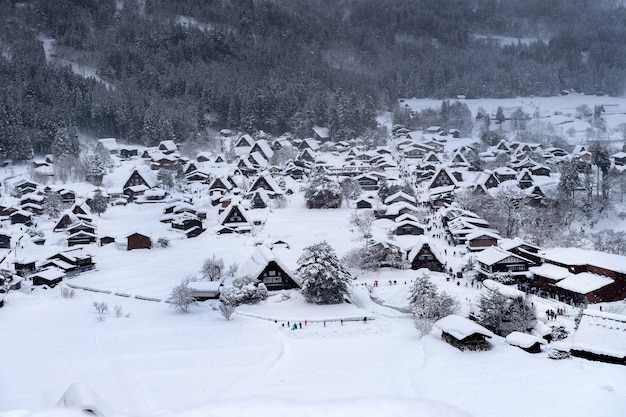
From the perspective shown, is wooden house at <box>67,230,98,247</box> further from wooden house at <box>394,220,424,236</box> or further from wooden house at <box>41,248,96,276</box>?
wooden house at <box>394,220,424,236</box>

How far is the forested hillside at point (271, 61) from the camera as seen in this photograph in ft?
214

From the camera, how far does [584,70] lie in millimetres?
103812

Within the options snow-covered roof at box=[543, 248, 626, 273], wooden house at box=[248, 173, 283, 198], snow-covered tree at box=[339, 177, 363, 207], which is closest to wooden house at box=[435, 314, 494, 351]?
snow-covered roof at box=[543, 248, 626, 273]

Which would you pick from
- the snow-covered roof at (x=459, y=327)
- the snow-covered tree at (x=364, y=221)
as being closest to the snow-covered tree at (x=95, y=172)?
the snow-covered tree at (x=364, y=221)

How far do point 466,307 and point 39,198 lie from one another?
34.5 m

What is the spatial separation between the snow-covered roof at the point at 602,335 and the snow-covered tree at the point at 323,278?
9062mm

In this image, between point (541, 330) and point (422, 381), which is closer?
point (422, 381)

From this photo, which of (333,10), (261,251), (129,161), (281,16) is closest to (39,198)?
(129,161)

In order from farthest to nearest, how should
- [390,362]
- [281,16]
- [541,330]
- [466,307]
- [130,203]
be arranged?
[281,16], [130,203], [466,307], [541,330], [390,362]

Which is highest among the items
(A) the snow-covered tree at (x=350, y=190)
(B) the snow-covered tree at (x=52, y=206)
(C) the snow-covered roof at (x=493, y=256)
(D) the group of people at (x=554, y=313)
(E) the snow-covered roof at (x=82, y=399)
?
(E) the snow-covered roof at (x=82, y=399)

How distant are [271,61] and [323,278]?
78585 millimetres

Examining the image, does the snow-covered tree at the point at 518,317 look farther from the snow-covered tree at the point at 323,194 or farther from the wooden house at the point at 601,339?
the snow-covered tree at the point at 323,194

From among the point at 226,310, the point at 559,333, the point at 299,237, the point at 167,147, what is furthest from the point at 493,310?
the point at 167,147

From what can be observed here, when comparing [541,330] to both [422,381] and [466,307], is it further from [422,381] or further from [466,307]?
[422,381]
